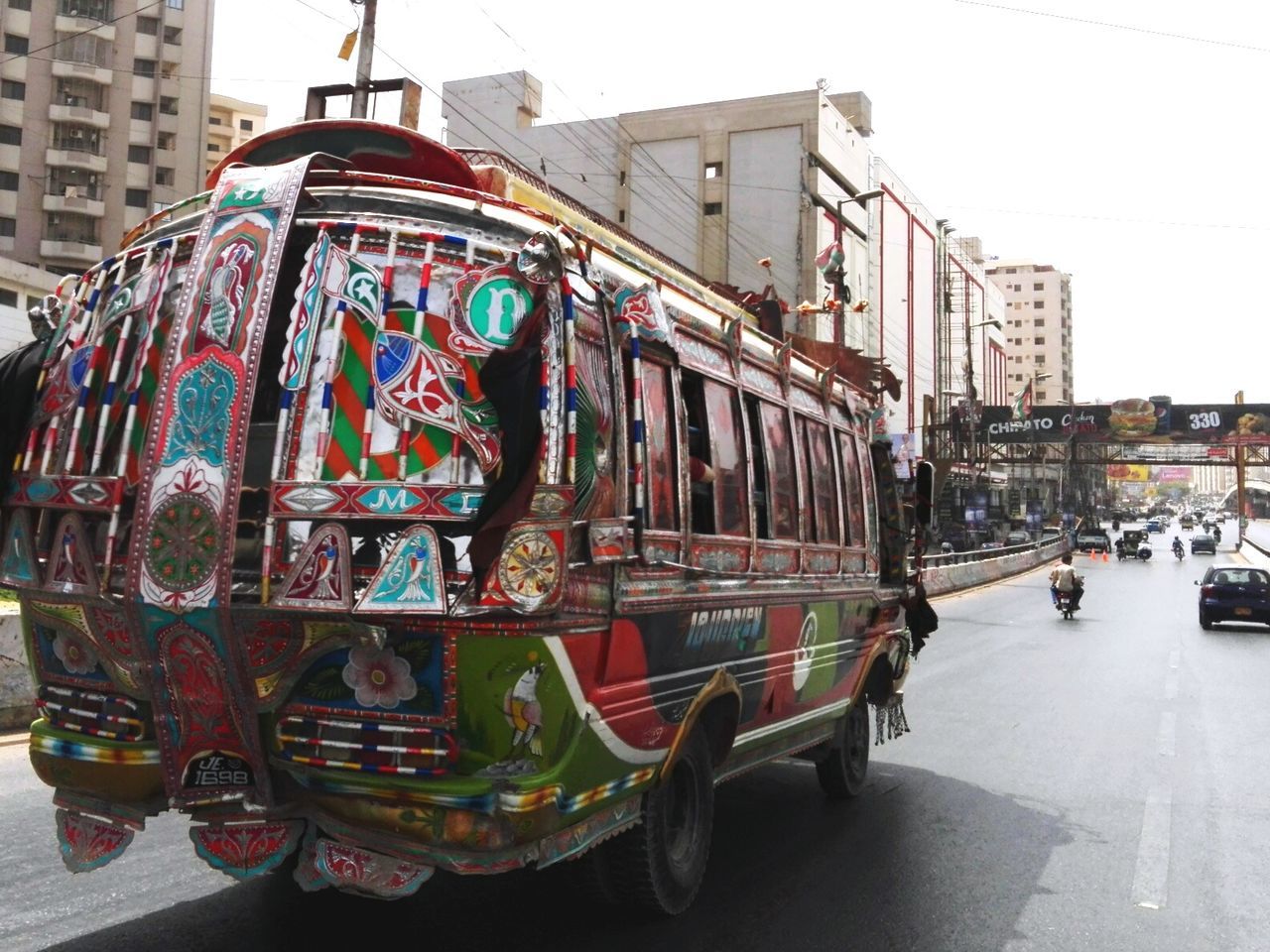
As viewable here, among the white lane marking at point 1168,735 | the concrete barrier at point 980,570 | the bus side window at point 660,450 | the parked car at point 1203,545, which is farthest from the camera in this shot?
the parked car at point 1203,545

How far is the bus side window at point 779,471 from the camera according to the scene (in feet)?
19.9

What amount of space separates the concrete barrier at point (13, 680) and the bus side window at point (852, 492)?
6.39m

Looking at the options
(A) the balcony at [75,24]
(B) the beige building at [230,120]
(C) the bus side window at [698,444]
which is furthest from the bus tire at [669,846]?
(B) the beige building at [230,120]

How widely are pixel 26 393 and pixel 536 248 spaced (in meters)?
2.16

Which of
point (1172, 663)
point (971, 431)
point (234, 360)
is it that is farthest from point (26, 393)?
point (971, 431)

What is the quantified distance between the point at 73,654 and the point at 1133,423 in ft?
220

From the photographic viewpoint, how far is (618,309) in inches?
174

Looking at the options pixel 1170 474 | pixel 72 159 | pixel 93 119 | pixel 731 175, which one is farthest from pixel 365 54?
pixel 1170 474

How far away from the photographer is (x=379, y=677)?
366 centimetres

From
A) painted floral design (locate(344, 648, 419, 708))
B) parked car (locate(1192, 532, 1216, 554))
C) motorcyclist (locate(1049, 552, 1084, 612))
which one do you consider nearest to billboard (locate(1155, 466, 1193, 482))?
parked car (locate(1192, 532, 1216, 554))

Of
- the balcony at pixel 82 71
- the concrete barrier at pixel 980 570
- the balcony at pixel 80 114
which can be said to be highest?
the balcony at pixel 82 71

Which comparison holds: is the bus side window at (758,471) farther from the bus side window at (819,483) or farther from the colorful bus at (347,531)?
the colorful bus at (347,531)

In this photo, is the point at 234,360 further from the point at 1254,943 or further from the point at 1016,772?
the point at 1016,772

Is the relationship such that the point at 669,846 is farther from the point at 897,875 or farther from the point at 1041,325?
the point at 1041,325
